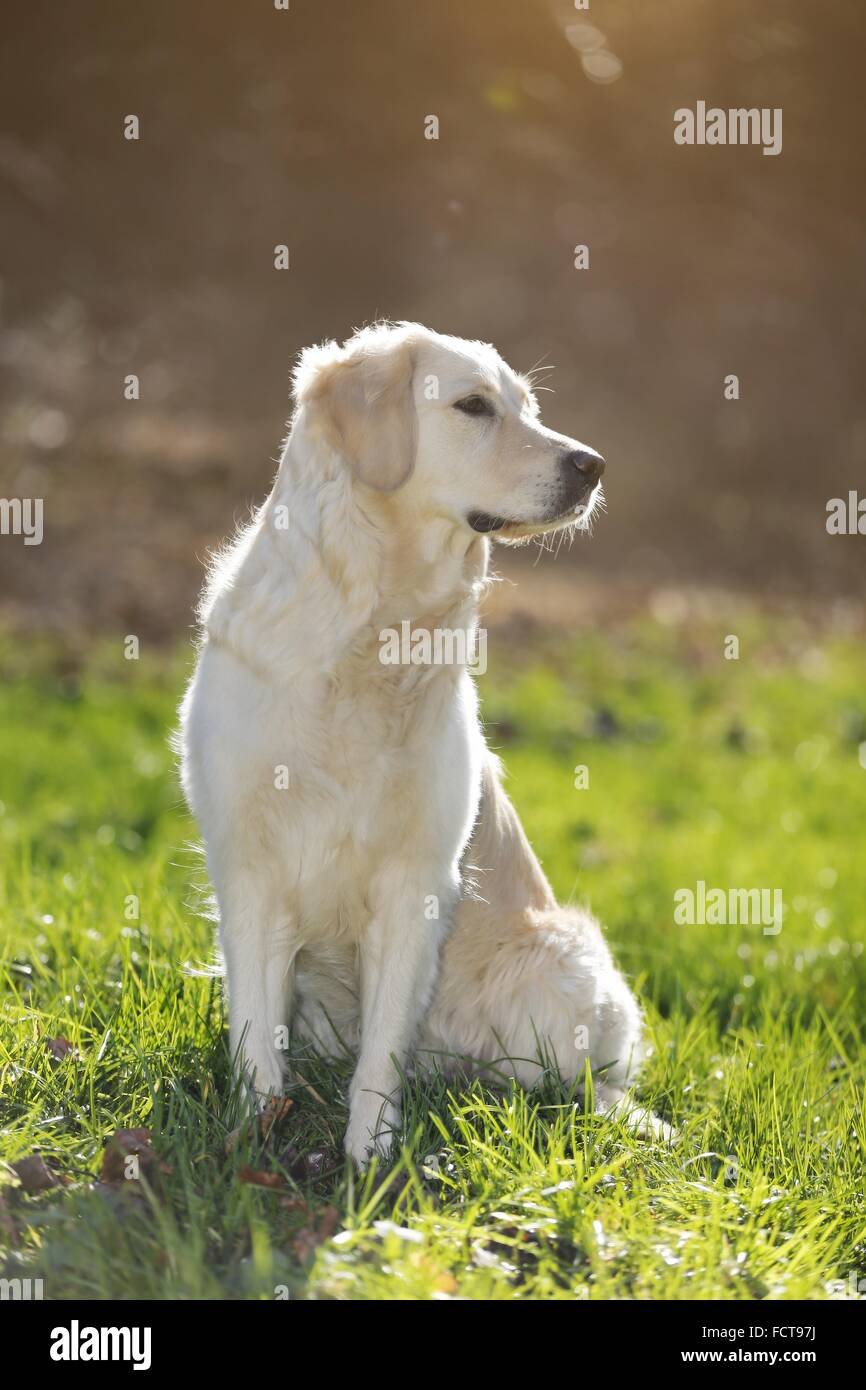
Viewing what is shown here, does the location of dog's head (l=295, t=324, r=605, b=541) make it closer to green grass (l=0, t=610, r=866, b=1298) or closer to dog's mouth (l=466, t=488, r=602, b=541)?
dog's mouth (l=466, t=488, r=602, b=541)

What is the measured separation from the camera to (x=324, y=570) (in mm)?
2818

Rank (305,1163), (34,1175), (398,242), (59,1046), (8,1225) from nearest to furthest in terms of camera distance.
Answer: (8,1225)
(34,1175)
(305,1163)
(59,1046)
(398,242)

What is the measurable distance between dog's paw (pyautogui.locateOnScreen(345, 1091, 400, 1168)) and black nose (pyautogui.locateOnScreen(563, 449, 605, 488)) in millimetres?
1530

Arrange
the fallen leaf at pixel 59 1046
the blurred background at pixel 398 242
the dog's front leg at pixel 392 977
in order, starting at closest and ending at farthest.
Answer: the dog's front leg at pixel 392 977
the fallen leaf at pixel 59 1046
the blurred background at pixel 398 242

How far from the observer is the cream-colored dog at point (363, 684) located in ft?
9.22

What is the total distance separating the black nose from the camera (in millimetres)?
2938

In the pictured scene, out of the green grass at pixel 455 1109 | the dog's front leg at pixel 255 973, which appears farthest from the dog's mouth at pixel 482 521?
the green grass at pixel 455 1109

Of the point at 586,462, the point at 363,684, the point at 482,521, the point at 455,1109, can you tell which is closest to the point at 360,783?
the point at 363,684

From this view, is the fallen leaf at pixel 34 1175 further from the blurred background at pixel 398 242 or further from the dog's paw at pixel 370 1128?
the blurred background at pixel 398 242

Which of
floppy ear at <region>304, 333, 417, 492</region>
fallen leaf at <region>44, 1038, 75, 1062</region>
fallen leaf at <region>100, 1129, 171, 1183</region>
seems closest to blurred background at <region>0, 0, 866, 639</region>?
floppy ear at <region>304, 333, 417, 492</region>

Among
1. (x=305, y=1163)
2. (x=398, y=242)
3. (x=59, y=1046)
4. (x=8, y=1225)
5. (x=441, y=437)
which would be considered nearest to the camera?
(x=8, y=1225)

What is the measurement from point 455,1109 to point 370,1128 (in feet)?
0.65

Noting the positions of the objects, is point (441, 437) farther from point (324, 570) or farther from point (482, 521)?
point (324, 570)

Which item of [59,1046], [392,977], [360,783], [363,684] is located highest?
[363,684]
